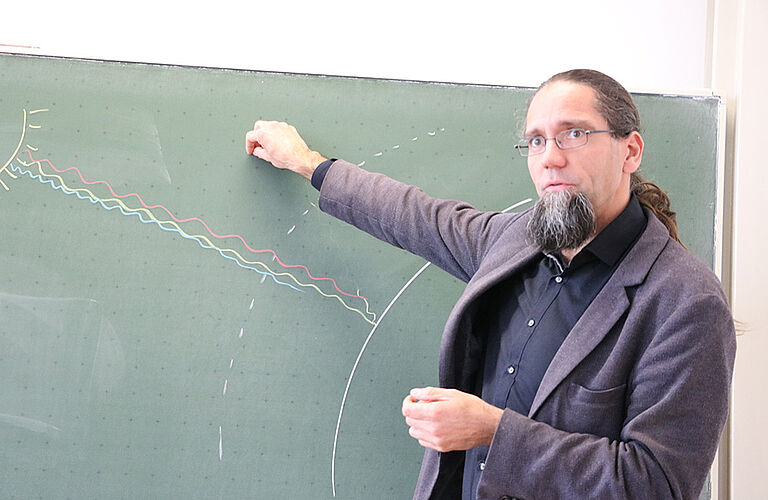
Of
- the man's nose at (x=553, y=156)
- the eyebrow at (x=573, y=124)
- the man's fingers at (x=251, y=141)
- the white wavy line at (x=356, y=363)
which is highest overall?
the eyebrow at (x=573, y=124)

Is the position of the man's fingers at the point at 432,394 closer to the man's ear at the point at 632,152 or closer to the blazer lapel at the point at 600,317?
the blazer lapel at the point at 600,317

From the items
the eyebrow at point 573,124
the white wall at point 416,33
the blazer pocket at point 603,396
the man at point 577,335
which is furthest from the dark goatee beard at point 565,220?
the white wall at point 416,33

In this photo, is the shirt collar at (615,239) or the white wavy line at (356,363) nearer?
the shirt collar at (615,239)

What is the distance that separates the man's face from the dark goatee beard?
2 cm

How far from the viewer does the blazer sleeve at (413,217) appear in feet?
4.26

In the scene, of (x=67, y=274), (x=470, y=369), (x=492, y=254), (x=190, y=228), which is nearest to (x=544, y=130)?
(x=492, y=254)

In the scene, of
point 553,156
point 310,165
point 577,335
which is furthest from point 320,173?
point 577,335

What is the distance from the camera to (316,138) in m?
1.50

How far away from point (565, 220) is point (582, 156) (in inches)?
4.2

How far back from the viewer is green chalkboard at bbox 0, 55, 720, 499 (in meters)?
1.44

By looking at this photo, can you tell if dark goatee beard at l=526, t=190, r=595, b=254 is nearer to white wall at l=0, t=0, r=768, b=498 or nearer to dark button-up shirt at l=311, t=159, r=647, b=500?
dark button-up shirt at l=311, t=159, r=647, b=500

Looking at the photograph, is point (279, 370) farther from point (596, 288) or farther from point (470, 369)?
point (596, 288)

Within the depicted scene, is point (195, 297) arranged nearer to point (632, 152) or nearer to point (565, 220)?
point (565, 220)

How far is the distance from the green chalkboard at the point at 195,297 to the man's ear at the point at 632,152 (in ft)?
1.70
